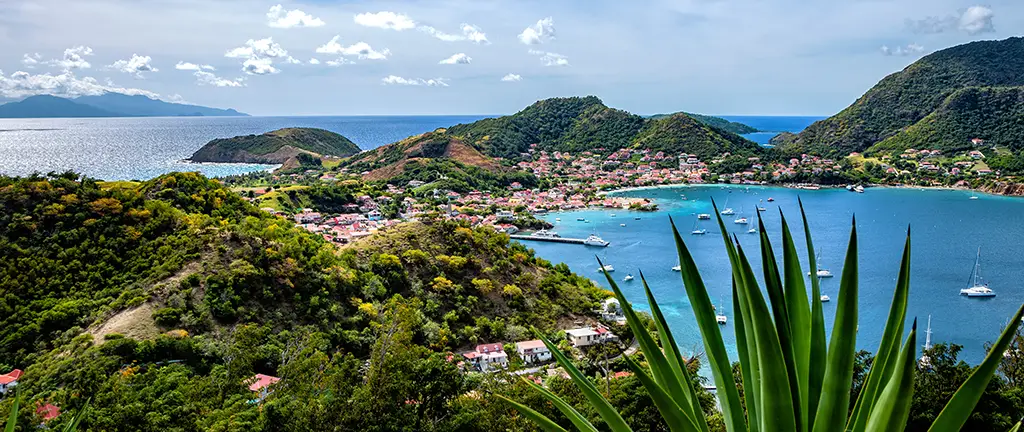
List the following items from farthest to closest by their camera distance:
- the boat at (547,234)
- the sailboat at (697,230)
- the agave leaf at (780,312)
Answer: the sailboat at (697,230) → the boat at (547,234) → the agave leaf at (780,312)

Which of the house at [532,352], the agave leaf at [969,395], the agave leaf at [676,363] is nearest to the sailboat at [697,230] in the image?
the house at [532,352]

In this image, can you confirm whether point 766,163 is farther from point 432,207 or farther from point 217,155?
point 217,155

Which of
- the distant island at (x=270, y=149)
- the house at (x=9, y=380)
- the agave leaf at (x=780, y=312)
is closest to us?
the agave leaf at (x=780, y=312)

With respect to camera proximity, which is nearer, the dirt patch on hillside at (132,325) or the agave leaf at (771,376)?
the agave leaf at (771,376)

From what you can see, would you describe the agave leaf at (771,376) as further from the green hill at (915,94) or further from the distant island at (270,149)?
the green hill at (915,94)

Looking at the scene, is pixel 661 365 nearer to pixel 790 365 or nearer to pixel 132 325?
pixel 790 365

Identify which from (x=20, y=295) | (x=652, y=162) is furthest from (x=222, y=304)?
(x=652, y=162)

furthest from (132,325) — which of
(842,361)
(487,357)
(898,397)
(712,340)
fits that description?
(898,397)

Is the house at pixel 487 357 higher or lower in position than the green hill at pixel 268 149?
lower
